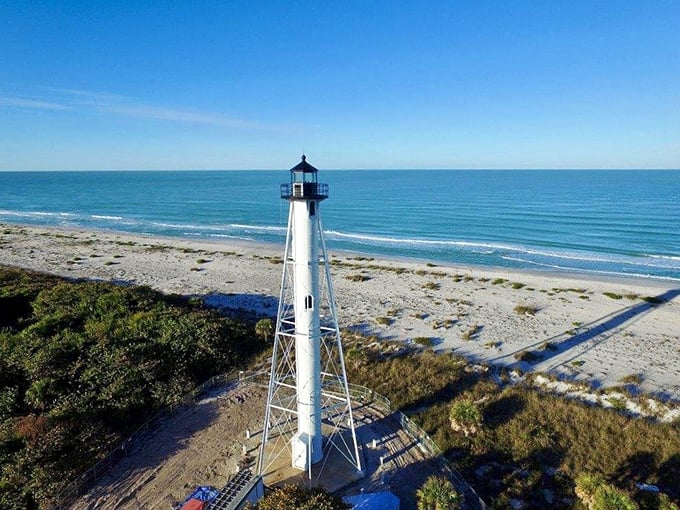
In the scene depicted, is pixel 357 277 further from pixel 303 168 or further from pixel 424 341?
pixel 303 168

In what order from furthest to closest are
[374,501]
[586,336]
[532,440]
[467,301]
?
[467,301] < [586,336] < [532,440] < [374,501]

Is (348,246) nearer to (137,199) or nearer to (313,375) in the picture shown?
(313,375)

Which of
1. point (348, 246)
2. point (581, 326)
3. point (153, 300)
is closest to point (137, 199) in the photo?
point (348, 246)

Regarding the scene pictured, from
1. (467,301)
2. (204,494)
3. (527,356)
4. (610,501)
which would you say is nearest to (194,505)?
(204,494)

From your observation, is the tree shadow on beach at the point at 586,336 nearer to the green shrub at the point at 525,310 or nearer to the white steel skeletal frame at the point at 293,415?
the green shrub at the point at 525,310

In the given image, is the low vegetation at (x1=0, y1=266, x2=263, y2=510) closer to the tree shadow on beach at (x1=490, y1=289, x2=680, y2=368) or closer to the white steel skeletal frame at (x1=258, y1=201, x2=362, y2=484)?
the white steel skeletal frame at (x1=258, y1=201, x2=362, y2=484)

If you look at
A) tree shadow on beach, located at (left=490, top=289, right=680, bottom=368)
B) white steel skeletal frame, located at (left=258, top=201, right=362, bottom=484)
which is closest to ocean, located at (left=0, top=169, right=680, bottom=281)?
→ tree shadow on beach, located at (left=490, top=289, right=680, bottom=368)
